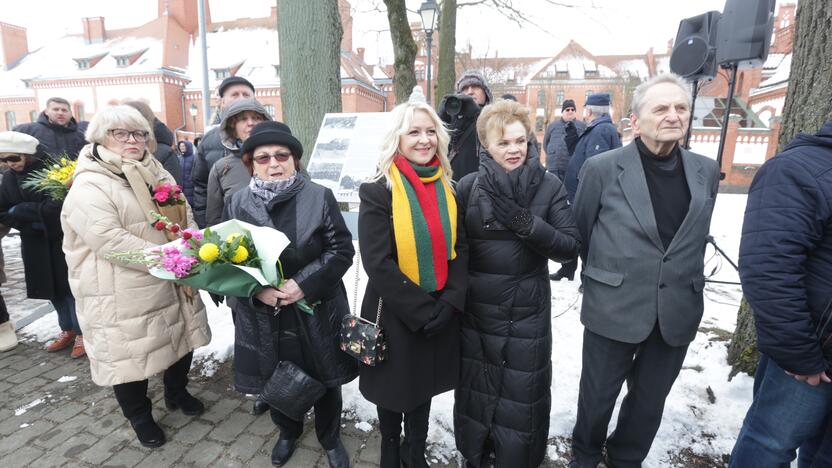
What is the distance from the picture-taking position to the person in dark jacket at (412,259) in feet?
6.48

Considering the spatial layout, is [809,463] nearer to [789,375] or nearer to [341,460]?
[789,375]

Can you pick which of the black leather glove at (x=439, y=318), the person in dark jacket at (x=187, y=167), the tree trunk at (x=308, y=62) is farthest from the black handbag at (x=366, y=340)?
the person in dark jacket at (x=187, y=167)

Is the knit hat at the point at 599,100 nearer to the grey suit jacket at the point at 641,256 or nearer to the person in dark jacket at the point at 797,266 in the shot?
the grey suit jacket at the point at 641,256

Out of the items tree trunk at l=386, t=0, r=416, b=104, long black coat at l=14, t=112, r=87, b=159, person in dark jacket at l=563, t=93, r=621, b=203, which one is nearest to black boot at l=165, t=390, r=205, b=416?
long black coat at l=14, t=112, r=87, b=159

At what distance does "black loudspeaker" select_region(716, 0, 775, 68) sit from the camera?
4.21 meters

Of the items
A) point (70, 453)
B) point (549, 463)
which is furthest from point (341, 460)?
point (70, 453)

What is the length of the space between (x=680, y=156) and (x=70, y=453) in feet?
13.0

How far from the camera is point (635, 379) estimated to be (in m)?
2.28

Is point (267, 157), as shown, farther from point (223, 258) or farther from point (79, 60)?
point (79, 60)

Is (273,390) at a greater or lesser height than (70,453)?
greater

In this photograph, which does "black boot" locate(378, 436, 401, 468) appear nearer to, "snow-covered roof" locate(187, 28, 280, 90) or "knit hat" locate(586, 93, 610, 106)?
"knit hat" locate(586, 93, 610, 106)

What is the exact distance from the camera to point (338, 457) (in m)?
2.48

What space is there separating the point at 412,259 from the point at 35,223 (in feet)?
12.1

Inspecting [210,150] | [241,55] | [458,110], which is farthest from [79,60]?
[458,110]
